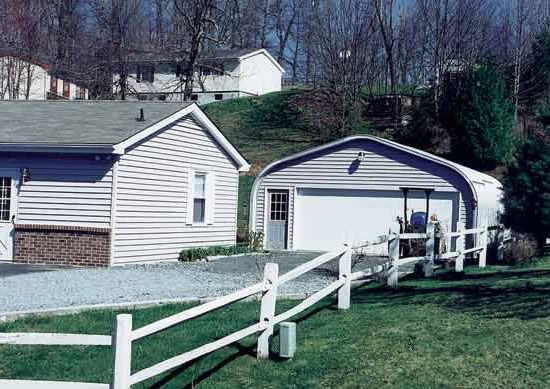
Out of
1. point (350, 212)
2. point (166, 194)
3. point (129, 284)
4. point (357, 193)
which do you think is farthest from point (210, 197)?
point (129, 284)

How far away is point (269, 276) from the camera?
8664mm

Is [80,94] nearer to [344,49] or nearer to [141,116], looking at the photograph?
[344,49]

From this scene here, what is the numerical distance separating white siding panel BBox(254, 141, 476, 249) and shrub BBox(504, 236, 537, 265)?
13.3 ft

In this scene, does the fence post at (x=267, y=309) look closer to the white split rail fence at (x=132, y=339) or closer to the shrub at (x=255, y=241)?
the white split rail fence at (x=132, y=339)

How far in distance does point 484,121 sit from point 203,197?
18.8 m

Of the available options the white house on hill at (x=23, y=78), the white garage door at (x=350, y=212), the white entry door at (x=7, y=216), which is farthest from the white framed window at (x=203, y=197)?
the white house on hill at (x=23, y=78)

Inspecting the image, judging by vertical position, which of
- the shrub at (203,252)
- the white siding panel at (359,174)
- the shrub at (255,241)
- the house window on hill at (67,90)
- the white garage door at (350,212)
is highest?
the house window on hill at (67,90)

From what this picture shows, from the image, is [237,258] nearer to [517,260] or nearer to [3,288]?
[517,260]

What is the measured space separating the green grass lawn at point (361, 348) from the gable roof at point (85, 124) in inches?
297

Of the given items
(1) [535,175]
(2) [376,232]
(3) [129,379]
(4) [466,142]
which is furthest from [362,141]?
(3) [129,379]

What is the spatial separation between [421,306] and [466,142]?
27.4m

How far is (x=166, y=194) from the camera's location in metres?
20.7

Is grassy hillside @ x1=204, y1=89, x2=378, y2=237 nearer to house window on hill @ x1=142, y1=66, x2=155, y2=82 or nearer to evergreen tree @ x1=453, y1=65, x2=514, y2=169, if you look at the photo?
evergreen tree @ x1=453, y1=65, x2=514, y2=169

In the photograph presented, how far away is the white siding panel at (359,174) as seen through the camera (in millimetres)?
24016
